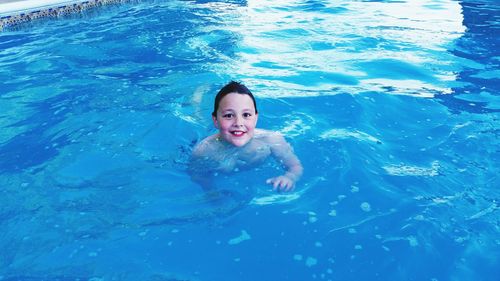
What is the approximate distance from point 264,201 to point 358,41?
5368 mm

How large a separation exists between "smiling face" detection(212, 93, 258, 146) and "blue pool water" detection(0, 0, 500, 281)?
0.43 metres

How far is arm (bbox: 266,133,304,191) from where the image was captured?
3.64 m

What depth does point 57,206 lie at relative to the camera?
3.71 m

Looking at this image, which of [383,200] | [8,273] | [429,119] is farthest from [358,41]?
[8,273]

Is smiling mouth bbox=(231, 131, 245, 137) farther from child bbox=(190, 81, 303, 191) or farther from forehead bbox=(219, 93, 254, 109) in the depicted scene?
forehead bbox=(219, 93, 254, 109)

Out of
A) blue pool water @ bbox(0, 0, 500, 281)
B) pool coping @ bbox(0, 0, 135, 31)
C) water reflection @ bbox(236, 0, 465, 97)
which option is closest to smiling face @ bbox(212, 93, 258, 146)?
blue pool water @ bbox(0, 0, 500, 281)

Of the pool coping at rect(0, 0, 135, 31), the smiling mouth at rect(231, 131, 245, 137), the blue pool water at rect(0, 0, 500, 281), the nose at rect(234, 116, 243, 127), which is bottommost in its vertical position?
the blue pool water at rect(0, 0, 500, 281)

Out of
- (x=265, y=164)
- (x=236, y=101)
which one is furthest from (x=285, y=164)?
(x=236, y=101)

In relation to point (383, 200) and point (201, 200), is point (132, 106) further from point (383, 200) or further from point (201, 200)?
point (383, 200)

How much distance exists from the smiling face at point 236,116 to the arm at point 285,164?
452mm

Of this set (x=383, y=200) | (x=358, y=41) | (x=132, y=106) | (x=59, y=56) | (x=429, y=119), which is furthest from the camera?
(x=358, y=41)

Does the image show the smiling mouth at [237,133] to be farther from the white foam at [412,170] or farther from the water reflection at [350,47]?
the water reflection at [350,47]

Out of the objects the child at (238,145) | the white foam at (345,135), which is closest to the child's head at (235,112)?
the child at (238,145)

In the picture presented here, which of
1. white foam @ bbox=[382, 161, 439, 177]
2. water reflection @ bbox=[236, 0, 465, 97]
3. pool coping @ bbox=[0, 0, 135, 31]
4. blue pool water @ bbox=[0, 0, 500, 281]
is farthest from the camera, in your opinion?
pool coping @ bbox=[0, 0, 135, 31]
